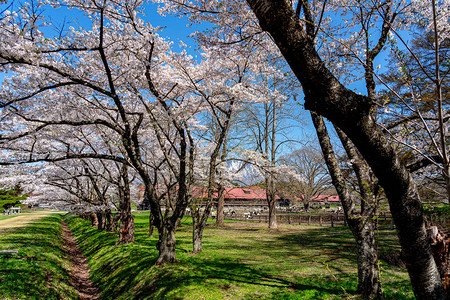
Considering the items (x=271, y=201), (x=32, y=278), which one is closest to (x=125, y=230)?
(x=32, y=278)

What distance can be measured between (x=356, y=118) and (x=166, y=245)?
23.3ft

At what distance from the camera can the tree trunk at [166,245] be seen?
7.63 m

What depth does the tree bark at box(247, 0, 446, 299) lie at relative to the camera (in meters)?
2.11

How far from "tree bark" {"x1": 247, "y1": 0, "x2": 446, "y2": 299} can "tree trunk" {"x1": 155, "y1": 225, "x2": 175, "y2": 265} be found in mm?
6679

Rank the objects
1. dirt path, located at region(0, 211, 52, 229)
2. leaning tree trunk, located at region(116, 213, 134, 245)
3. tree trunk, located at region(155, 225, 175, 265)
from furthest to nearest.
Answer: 1. dirt path, located at region(0, 211, 52, 229)
2. leaning tree trunk, located at region(116, 213, 134, 245)
3. tree trunk, located at region(155, 225, 175, 265)

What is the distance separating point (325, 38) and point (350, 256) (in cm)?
796

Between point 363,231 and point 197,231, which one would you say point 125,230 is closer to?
point 197,231

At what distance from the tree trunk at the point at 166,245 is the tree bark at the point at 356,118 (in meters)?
6.68

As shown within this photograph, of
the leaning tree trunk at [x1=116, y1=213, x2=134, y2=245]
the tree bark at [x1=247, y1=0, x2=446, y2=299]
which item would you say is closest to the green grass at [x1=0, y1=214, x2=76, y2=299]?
the leaning tree trunk at [x1=116, y1=213, x2=134, y2=245]

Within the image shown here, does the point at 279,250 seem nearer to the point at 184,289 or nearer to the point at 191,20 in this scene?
the point at 184,289

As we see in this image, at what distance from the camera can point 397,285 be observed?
6.09 meters

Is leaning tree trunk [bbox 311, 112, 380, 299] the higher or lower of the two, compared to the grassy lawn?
higher

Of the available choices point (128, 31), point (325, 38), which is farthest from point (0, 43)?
point (325, 38)

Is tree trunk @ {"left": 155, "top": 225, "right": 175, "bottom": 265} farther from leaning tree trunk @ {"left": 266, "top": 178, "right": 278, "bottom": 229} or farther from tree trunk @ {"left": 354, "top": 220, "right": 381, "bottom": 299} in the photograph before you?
leaning tree trunk @ {"left": 266, "top": 178, "right": 278, "bottom": 229}
